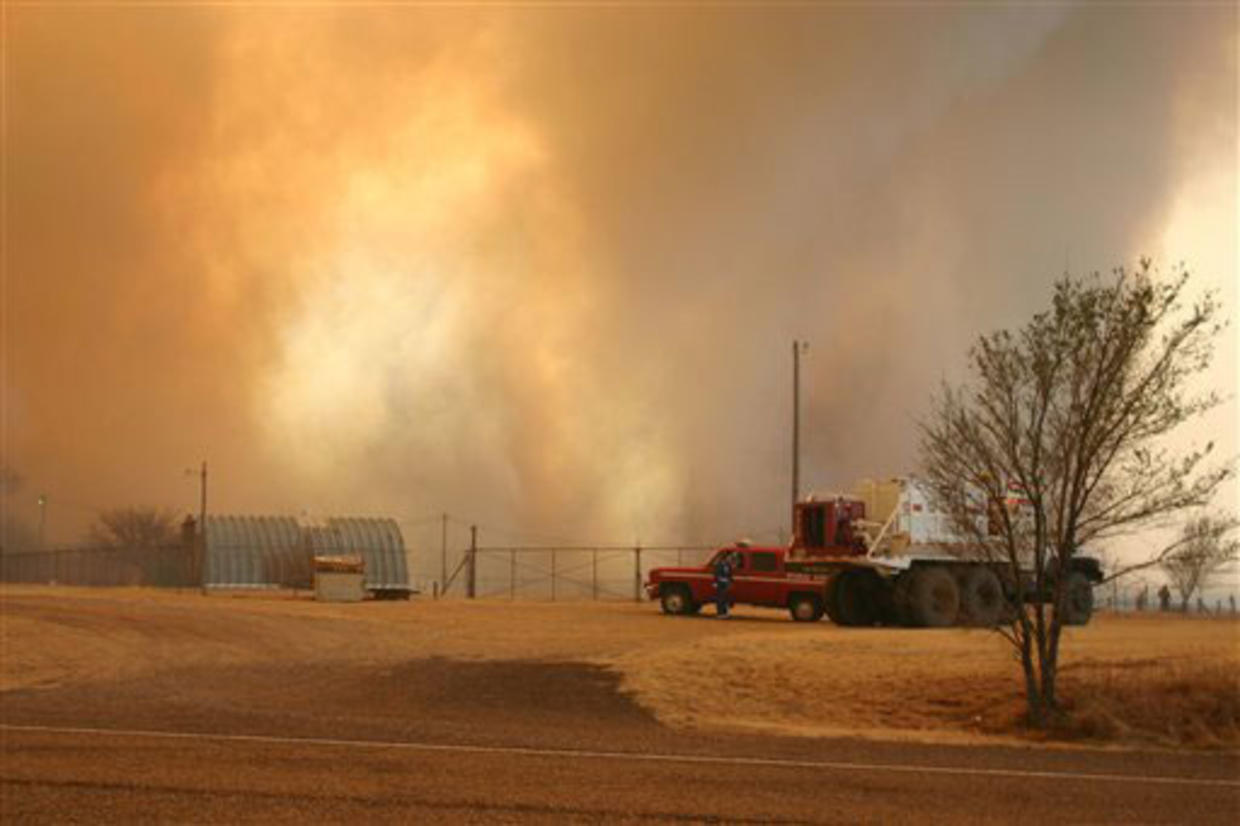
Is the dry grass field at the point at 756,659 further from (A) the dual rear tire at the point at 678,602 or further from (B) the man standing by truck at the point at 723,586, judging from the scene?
(A) the dual rear tire at the point at 678,602

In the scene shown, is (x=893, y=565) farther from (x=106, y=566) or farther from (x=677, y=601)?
(x=106, y=566)

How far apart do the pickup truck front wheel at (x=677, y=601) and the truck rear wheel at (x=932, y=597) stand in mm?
7499

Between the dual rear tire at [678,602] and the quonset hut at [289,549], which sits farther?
the quonset hut at [289,549]

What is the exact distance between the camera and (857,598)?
3484 cm

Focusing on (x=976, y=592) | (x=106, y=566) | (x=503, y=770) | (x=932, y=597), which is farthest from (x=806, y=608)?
(x=106, y=566)

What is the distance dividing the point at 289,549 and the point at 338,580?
42.6 ft

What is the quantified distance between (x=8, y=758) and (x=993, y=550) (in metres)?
13.6

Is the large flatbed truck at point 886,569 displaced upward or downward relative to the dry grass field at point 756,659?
upward

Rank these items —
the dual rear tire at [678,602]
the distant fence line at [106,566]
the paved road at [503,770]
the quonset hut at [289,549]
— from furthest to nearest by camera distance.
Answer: the distant fence line at [106,566], the quonset hut at [289,549], the dual rear tire at [678,602], the paved road at [503,770]

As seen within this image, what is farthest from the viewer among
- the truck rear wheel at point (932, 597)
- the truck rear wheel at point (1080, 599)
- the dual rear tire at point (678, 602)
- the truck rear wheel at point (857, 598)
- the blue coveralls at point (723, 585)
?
the dual rear tire at point (678, 602)

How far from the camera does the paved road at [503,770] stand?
38.4 ft

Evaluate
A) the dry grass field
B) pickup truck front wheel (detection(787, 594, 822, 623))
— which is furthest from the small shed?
pickup truck front wheel (detection(787, 594, 822, 623))

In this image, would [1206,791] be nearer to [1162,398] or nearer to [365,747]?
[1162,398]

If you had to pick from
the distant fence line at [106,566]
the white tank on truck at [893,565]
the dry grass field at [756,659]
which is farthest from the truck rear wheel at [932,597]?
the distant fence line at [106,566]
